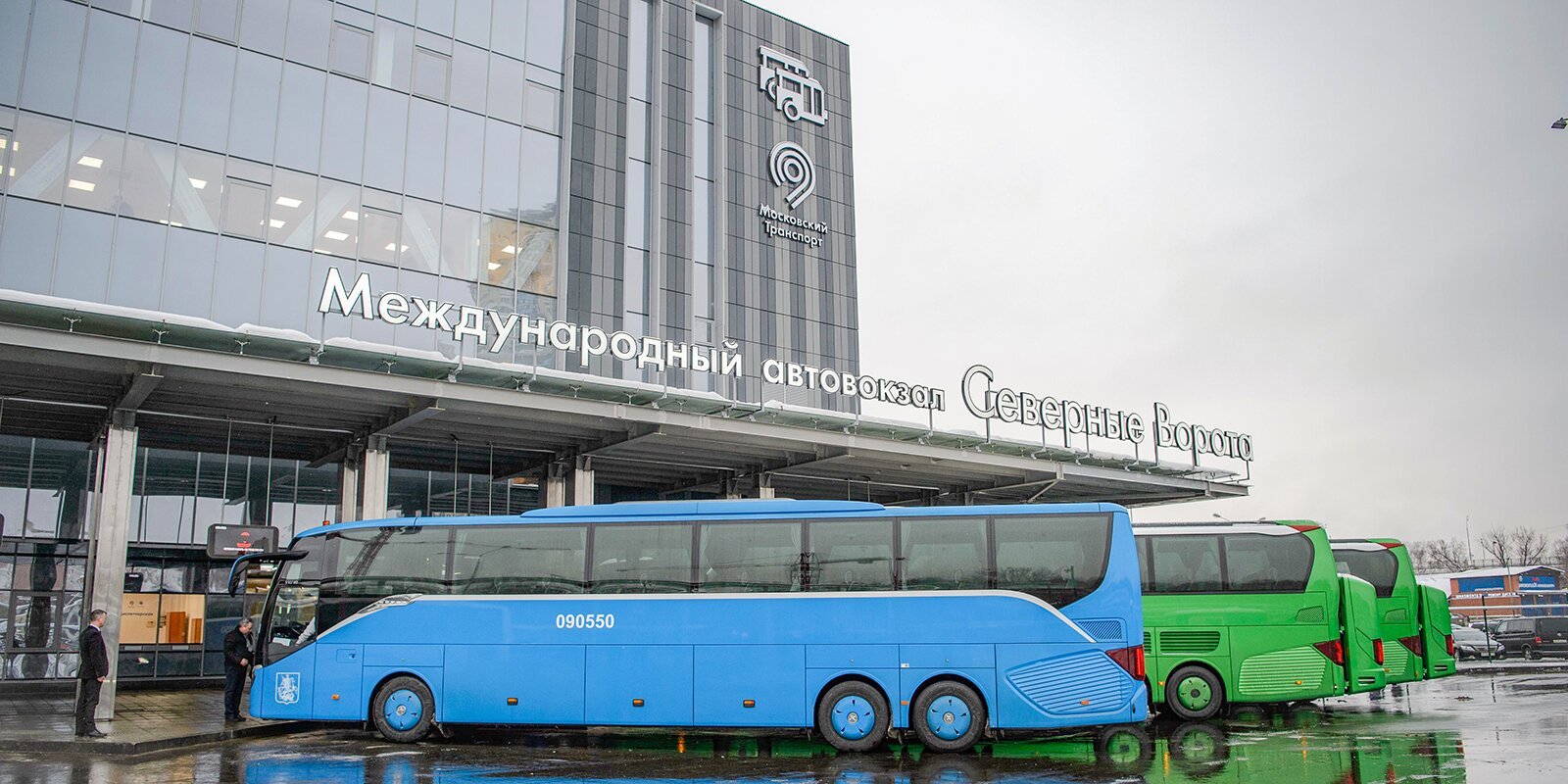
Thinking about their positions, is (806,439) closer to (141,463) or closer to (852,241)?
(141,463)

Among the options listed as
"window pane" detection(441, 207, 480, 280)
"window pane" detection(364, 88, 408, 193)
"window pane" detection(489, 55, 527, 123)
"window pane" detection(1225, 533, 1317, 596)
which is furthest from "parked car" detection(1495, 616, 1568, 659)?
"window pane" detection(364, 88, 408, 193)

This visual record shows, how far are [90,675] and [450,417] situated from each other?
8.21 meters

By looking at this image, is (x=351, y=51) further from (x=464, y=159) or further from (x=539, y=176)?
(x=539, y=176)

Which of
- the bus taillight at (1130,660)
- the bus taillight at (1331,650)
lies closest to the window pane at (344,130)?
the bus taillight at (1130,660)

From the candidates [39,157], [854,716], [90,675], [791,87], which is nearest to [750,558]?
[854,716]

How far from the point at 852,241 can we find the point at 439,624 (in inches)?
1769

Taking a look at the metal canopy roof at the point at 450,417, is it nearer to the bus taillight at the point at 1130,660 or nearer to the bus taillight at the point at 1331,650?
the bus taillight at the point at 1331,650

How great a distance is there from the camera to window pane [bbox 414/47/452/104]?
32.8 m

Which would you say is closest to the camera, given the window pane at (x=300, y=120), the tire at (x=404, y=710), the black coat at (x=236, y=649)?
the tire at (x=404, y=710)

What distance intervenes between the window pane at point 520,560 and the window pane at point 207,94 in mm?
19481


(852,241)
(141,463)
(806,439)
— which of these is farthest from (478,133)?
(852,241)

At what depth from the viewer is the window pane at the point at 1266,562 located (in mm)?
16672

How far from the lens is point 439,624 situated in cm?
1447

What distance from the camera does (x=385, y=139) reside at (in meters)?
31.7
